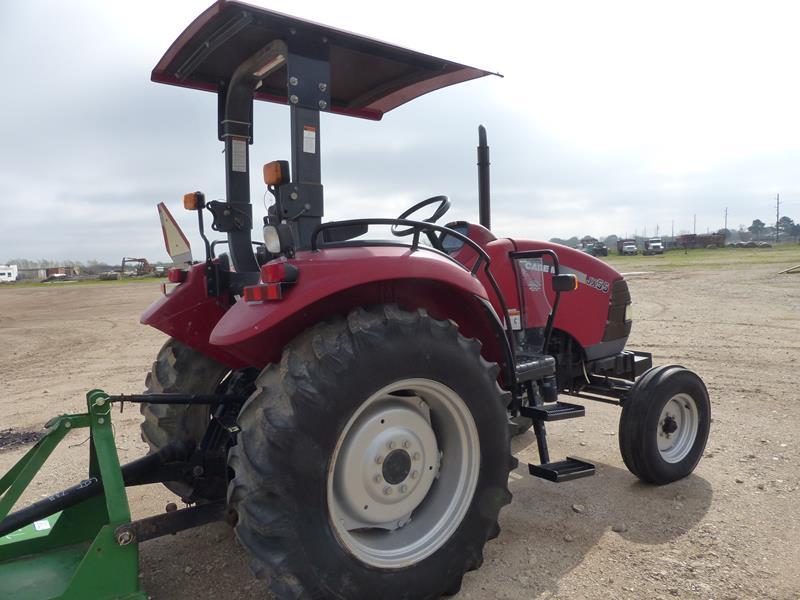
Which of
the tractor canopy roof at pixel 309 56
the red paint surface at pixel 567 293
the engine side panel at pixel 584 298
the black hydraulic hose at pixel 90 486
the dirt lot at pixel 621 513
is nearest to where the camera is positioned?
the black hydraulic hose at pixel 90 486

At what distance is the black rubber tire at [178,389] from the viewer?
300 cm

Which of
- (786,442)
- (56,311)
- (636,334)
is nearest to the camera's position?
(786,442)

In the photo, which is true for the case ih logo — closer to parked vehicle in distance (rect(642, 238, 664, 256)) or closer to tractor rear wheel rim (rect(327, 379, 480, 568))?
tractor rear wheel rim (rect(327, 379, 480, 568))

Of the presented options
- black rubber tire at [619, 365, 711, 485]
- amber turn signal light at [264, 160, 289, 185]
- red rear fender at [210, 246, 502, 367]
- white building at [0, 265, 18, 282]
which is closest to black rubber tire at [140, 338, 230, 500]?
red rear fender at [210, 246, 502, 367]

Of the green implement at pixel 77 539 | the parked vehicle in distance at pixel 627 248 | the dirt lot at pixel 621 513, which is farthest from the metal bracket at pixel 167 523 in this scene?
the parked vehicle in distance at pixel 627 248

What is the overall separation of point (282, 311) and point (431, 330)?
0.60 m

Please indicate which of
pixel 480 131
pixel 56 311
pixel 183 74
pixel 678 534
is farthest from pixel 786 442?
pixel 56 311

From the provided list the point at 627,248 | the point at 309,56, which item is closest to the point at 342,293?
the point at 309,56

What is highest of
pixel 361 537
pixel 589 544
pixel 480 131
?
pixel 480 131

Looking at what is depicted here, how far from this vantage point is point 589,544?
287cm

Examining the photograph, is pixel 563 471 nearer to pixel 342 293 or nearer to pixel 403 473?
pixel 403 473

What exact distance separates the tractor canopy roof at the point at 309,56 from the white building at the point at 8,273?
2426 inches

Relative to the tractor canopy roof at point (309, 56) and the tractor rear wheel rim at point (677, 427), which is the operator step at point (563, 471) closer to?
the tractor rear wheel rim at point (677, 427)

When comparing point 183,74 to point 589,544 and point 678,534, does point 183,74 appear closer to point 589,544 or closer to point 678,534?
point 589,544
